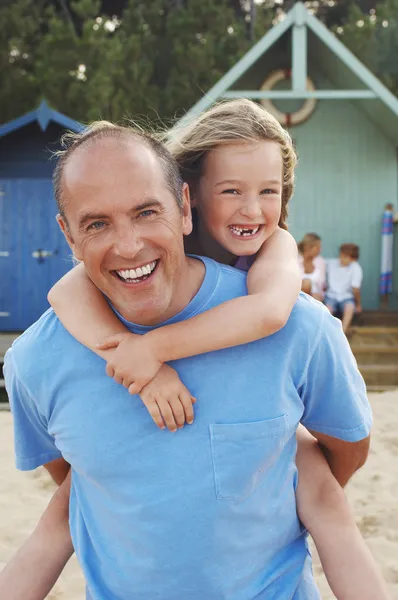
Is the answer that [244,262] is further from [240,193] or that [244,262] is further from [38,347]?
[38,347]

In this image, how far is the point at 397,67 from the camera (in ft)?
58.3

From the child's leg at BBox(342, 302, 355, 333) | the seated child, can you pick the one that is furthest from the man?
the seated child

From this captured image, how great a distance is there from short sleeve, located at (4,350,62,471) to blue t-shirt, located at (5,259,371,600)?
0.03 feet

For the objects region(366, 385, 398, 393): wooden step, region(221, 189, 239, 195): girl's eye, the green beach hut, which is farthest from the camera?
the green beach hut

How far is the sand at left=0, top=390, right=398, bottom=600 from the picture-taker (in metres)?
3.90

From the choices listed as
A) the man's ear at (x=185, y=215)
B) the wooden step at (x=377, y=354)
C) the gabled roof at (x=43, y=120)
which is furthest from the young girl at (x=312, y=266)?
the man's ear at (x=185, y=215)

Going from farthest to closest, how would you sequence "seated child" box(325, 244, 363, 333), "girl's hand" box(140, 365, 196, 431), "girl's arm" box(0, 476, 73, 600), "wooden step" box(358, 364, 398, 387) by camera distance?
"seated child" box(325, 244, 363, 333)
"wooden step" box(358, 364, 398, 387)
"girl's arm" box(0, 476, 73, 600)
"girl's hand" box(140, 365, 196, 431)

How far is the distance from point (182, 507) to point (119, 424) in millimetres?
225

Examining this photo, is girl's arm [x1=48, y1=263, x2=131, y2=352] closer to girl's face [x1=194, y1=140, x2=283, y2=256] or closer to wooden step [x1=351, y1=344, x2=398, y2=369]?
girl's face [x1=194, y1=140, x2=283, y2=256]

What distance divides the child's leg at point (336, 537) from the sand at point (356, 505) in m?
2.03

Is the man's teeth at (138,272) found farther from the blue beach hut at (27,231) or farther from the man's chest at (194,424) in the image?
the blue beach hut at (27,231)

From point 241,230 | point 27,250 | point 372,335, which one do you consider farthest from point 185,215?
point 27,250

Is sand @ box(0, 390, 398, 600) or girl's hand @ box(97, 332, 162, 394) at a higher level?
girl's hand @ box(97, 332, 162, 394)

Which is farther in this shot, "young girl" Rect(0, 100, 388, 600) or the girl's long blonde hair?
the girl's long blonde hair
